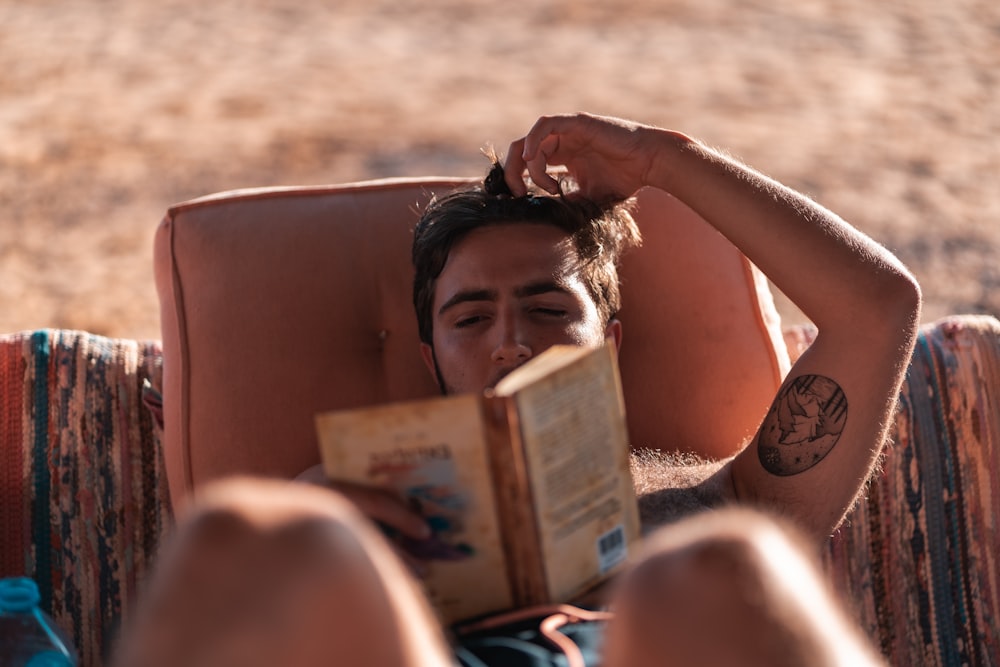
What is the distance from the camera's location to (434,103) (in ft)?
22.5

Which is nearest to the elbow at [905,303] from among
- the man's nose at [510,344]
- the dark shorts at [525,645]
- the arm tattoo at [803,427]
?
the arm tattoo at [803,427]

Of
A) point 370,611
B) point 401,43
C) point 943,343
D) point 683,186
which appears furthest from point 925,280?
point 370,611

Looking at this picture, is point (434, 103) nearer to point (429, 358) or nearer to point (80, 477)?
point (429, 358)

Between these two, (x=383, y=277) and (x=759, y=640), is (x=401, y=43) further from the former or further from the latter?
(x=759, y=640)

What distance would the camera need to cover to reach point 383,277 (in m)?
2.64

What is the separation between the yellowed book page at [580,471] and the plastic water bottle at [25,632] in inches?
36.9

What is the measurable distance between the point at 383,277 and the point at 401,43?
17.3 ft

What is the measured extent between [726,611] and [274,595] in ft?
1.53

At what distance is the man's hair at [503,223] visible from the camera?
239 centimetres

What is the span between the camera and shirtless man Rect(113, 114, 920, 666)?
125cm

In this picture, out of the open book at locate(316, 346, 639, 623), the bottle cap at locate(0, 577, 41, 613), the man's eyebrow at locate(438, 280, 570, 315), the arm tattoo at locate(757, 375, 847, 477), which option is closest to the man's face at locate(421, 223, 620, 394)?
the man's eyebrow at locate(438, 280, 570, 315)

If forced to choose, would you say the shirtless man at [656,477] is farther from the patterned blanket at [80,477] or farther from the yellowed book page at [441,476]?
the patterned blanket at [80,477]

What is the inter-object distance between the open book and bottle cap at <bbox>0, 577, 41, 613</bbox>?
0.74m

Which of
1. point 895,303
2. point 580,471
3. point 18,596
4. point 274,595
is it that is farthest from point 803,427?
point 18,596
